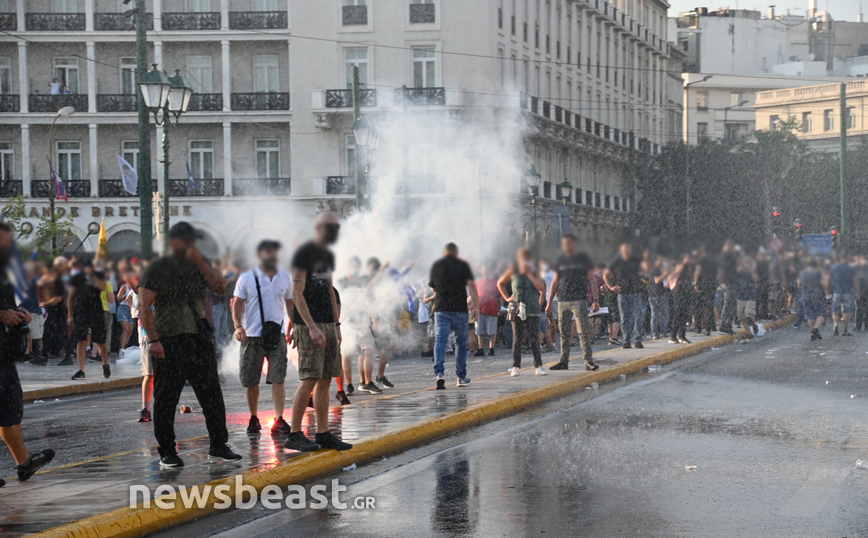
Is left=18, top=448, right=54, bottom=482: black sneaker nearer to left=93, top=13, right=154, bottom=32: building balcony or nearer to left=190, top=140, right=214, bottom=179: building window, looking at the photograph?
left=190, top=140, right=214, bottom=179: building window

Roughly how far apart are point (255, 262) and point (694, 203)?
32410mm

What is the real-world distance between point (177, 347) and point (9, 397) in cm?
117

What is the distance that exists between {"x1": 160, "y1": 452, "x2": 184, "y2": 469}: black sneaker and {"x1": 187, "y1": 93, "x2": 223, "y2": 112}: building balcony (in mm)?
38152

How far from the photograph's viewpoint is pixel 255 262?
26.4 feet

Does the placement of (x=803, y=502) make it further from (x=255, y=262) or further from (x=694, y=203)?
(x=694, y=203)

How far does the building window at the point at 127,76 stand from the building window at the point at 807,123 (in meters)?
55.4

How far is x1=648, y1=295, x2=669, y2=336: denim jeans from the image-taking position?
23.2 metres

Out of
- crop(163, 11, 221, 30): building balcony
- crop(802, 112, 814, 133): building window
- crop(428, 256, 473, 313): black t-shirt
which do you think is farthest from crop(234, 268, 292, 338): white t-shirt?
crop(802, 112, 814, 133): building window

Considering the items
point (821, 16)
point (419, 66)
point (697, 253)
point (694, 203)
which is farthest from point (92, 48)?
point (821, 16)

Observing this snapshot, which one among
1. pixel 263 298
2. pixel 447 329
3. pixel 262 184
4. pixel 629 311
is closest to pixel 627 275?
pixel 629 311

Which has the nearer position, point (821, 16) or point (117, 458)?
point (117, 458)

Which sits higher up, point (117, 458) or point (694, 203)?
point (694, 203)

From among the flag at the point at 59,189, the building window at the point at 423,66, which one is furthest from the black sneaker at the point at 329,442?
the building window at the point at 423,66

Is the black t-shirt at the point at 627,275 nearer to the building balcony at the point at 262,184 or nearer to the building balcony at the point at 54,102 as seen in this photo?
the building balcony at the point at 262,184
